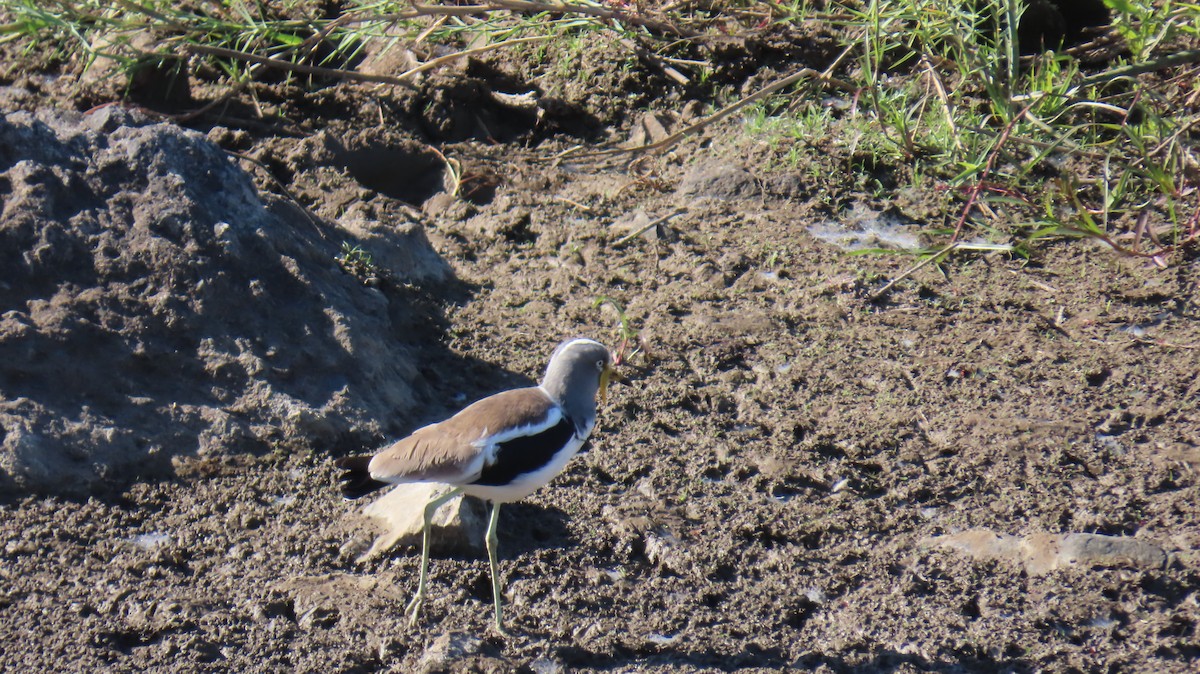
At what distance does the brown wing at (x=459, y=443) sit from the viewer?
11.5 feet

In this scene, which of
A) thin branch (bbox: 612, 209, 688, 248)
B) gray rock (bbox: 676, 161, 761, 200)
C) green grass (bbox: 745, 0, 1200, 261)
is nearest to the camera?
green grass (bbox: 745, 0, 1200, 261)

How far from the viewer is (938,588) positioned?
3.60m

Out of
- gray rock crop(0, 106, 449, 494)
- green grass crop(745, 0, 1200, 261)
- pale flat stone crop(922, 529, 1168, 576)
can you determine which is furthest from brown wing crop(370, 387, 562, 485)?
green grass crop(745, 0, 1200, 261)

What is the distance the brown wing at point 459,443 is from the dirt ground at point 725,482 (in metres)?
0.39

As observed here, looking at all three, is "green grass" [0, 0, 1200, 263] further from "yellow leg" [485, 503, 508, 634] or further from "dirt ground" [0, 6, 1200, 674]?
"yellow leg" [485, 503, 508, 634]

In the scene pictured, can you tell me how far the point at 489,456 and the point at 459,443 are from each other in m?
0.11

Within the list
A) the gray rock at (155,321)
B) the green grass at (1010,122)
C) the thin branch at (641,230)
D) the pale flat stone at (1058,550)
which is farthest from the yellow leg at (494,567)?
the green grass at (1010,122)

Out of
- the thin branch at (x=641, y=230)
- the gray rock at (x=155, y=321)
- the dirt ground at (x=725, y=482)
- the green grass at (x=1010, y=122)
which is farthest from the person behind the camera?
the thin branch at (x=641, y=230)

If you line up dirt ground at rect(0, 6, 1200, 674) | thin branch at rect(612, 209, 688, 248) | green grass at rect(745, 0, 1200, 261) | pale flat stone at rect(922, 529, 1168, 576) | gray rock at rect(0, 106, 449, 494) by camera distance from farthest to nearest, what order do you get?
thin branch at rect(612, 209, 688, 248) → green grass at rect(745, 0, 1200, 261) → gray rock at rect(0, 106, 449, 494) → pale flat stone at rect(922, 529, 1168, 576) → dirt ground at rect(0, 6, 1200, 674)

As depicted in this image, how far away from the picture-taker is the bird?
350 cm

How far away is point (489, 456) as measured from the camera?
348 centimetres

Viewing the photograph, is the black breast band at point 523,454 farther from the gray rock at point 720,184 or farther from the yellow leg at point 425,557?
the gray rock at point 720,184

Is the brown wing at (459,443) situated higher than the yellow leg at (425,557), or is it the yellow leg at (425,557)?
the brown wing at (459,443)

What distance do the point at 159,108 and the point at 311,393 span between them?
9.21 ft
